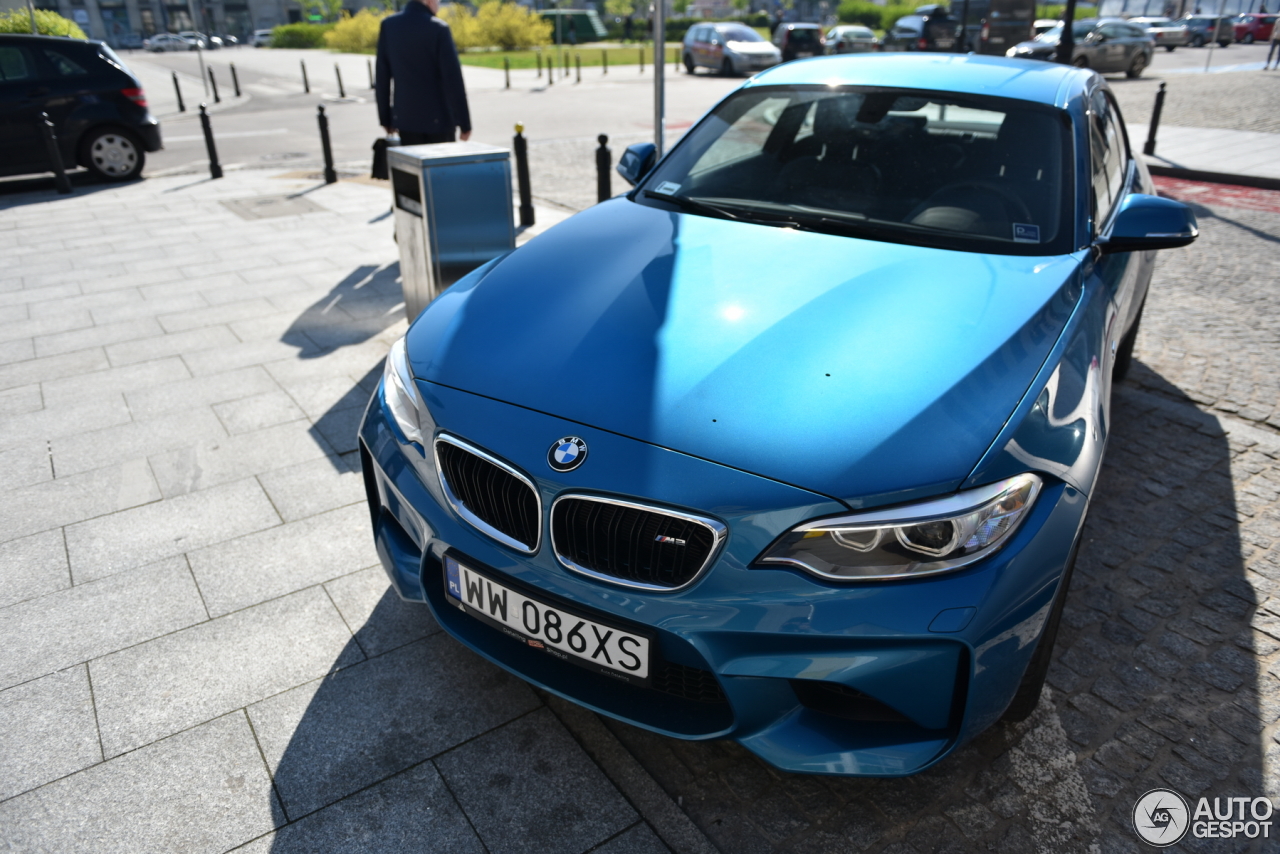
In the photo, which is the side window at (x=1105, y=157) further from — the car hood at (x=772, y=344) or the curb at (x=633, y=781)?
the curb at (x=633, y=781)

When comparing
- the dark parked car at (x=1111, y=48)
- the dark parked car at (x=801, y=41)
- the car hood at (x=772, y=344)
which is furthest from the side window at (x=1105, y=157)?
the dark parked car at (x=801, y=41)

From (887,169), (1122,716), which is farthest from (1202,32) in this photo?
(1122,716)

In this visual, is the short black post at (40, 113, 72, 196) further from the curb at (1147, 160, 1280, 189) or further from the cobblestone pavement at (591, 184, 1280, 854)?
the curb at (1147, 160, 1280, 189)

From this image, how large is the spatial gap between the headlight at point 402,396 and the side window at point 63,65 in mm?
10344

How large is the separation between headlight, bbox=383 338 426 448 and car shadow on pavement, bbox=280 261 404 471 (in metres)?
1.48

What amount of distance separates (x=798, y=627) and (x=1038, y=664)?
0.81 m

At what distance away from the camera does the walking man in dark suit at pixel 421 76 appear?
6.46m

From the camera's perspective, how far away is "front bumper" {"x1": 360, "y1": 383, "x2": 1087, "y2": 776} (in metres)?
1.85

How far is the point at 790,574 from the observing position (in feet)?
6.12

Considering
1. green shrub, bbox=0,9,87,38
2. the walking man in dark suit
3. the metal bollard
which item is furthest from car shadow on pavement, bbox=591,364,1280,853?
green shrub, bbox=0,9,87,38

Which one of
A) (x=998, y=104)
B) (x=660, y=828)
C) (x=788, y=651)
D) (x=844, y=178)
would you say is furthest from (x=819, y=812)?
(x=998, y=104)

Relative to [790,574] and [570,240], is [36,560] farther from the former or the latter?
[790,574]

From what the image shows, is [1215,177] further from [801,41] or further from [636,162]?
[801,41]

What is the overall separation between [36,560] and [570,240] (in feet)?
7.81
